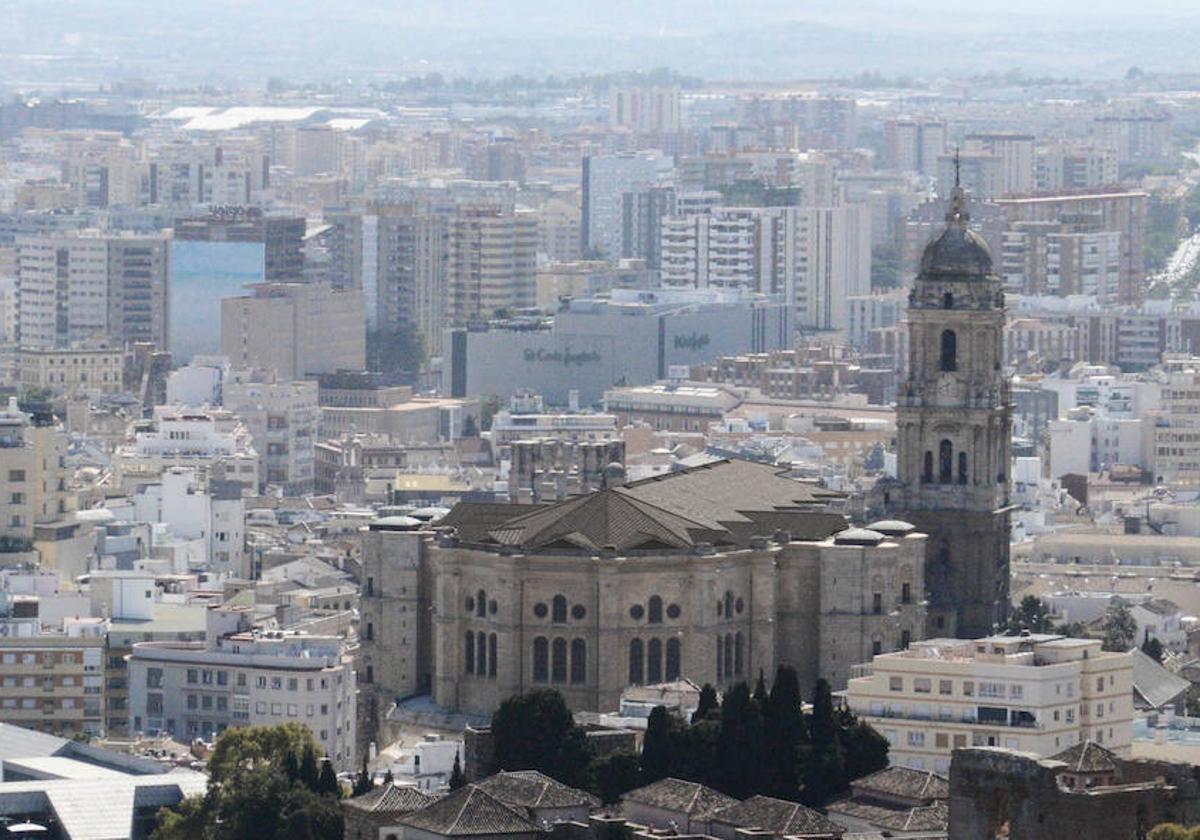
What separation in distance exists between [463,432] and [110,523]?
5985 centimetres

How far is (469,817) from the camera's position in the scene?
7719 centimetres

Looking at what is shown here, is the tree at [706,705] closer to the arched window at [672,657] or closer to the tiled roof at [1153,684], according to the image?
the arched window at [672,657]

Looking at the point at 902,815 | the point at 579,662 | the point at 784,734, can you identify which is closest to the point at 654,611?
the point at 579,662

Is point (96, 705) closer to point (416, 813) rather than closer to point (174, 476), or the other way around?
point (416, 813)

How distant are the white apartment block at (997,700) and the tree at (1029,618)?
1313cm

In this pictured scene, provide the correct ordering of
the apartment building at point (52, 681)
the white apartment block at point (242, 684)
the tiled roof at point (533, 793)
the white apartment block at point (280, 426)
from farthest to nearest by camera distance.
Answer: the white apartment block at point (280, 426), the apartment building at point (52, 681), the white apartment block at point (242, 684), the tiled roof at point (533, 793)

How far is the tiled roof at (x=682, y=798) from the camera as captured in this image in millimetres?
78312

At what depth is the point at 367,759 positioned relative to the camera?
3580 inches

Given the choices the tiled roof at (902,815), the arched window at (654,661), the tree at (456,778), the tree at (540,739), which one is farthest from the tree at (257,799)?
the arched window at (654,661)

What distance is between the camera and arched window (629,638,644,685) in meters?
94.4

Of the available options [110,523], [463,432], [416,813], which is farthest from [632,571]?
[463,432]

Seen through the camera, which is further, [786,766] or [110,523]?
[110,523]

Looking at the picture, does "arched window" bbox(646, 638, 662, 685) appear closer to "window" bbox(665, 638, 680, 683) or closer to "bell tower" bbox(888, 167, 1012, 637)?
"window" bbox(665, 638, 680, 683)

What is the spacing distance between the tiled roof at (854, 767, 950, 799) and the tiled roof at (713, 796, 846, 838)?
1352 mm
